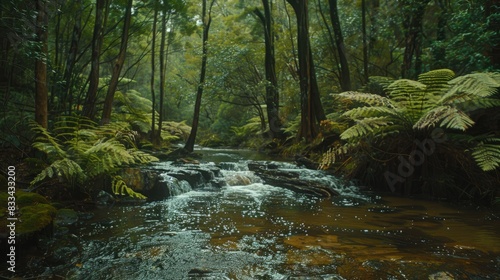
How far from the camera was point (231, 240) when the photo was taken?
3.37 m

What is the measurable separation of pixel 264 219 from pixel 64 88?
5.38m

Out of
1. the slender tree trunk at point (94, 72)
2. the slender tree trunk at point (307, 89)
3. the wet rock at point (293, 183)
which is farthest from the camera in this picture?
the slender tree trunk at point (307, 89)

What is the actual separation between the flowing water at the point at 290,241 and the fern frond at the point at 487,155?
701mm

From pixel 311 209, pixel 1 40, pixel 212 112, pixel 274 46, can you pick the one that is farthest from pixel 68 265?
pixel 212 112

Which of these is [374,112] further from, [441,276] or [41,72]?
[41,72]

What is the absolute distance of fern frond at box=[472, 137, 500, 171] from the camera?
4.21 meters

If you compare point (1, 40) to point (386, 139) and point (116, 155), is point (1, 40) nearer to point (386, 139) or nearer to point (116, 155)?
point (116, 155)

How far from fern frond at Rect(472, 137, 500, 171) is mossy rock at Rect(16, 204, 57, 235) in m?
5.20

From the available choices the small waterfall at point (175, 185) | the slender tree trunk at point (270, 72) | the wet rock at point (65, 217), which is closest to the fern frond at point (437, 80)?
the small waterfall at point (175, 185)

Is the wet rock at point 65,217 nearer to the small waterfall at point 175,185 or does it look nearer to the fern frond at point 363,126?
the small waterfall at point 175,185

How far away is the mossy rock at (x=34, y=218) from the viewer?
283cm

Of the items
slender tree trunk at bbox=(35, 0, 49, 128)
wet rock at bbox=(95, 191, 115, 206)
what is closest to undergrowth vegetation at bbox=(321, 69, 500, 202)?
wet rock at bbox=(95, 191, 115, 206)

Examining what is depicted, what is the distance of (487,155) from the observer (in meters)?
4.38

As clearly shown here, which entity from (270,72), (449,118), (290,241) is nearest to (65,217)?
(290,241)
